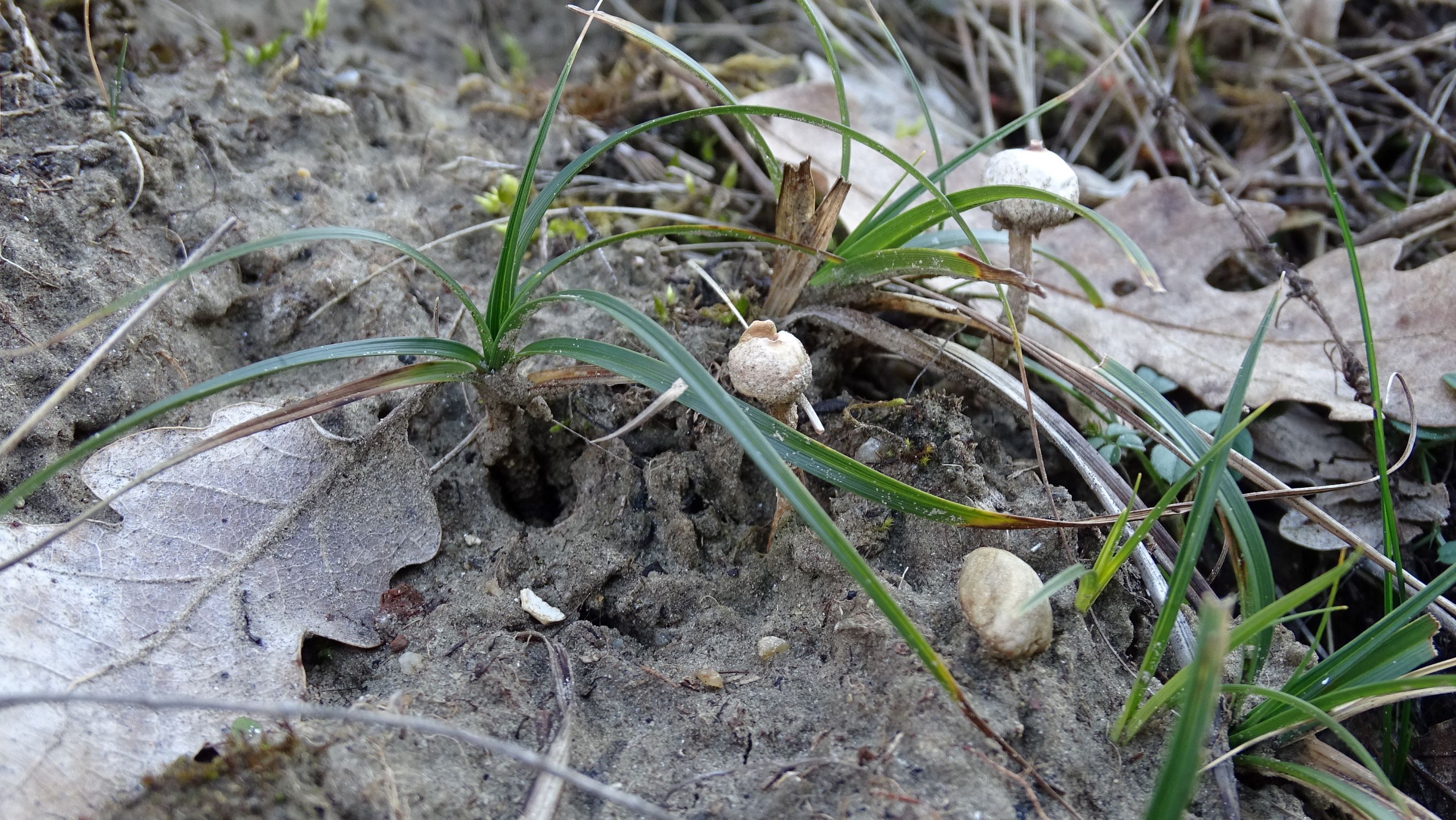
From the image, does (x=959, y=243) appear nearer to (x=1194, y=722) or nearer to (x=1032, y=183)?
(x=1032, y=183)

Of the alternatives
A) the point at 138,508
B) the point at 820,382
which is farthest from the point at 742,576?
the point at 138,508

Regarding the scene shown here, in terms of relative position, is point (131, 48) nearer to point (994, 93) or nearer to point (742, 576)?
point (742, 576)

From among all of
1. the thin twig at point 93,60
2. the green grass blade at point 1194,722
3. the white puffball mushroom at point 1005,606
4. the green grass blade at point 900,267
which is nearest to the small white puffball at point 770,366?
the green grass blade at point 900,267

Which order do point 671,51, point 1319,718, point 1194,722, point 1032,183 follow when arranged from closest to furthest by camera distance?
point 1194,722 → point 1319,718 → point 671,51 → point 1032,183

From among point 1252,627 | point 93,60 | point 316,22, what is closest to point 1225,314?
point 1252,627

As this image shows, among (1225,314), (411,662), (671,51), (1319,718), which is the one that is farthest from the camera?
(1225,314)

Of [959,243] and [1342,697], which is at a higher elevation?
[959,243]

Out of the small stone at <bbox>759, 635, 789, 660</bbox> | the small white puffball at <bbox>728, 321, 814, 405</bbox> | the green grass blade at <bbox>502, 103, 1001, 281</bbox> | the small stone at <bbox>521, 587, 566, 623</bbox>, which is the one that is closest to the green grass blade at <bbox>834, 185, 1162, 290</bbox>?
the green grass blade at <bbox>502, 103, 1001, 281</bbox>
